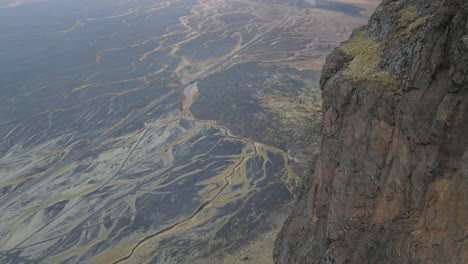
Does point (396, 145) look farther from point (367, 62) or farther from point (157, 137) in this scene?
point (157, 137)

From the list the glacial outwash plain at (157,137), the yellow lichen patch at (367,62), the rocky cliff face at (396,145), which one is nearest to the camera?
the rocky cliff face at (396,145)

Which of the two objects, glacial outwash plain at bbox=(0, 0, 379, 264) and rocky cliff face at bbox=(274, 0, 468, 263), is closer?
rocky cliff face at bbox=(274, 0, 468, 263)

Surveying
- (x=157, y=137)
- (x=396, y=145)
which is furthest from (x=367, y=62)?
(x=157, y=137)

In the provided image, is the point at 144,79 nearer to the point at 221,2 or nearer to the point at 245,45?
the point at 245,45

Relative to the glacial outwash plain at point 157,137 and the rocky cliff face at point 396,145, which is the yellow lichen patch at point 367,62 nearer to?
the rocky cliff face at point 396,145

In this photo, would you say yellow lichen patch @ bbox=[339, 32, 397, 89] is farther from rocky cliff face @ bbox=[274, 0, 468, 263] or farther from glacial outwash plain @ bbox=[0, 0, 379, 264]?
glacial outwash plain @ bbox=[0, 0, 379, 264]

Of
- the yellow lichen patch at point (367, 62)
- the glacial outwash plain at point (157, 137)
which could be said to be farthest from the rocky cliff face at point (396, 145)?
the glacial outwash plain at point (157, 137)

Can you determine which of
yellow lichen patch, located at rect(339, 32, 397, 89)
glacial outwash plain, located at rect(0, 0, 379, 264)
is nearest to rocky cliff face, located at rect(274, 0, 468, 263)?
yellow lichen patch, located at rect(339, 32, 397, 89)
